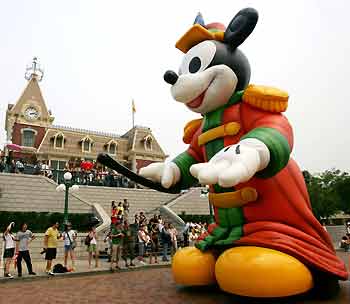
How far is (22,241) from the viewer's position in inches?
369

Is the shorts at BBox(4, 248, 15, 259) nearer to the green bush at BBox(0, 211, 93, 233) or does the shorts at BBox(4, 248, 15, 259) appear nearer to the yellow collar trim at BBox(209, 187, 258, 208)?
the yellow collar trim at BBox(209, 187, 258, 208)

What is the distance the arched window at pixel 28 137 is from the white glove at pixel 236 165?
1322 inches

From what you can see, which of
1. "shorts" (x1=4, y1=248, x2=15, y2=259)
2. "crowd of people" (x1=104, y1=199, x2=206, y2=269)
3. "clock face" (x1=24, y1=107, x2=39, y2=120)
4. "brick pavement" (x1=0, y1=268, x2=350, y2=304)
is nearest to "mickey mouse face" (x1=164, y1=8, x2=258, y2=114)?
"brick pavement" (x1=0, y1=268, x2=350, y2=304)

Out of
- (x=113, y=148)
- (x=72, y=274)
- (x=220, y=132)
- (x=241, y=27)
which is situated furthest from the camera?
(x=113, y=148)

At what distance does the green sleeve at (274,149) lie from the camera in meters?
4.61

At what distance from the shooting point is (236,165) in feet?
13.8

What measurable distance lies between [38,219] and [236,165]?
48.8ft

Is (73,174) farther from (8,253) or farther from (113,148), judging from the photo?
(113,148)

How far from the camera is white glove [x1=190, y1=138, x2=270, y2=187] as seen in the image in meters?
4.15

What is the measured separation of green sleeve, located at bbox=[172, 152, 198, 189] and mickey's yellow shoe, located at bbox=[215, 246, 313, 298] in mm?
1786

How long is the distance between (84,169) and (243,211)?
19751mm

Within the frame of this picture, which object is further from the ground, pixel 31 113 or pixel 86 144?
pixel 31 113

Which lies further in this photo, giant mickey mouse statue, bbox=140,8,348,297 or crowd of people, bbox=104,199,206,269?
crowd of people, bbox=104,199,206,269

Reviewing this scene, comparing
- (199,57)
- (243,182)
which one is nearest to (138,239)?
(199,57)
